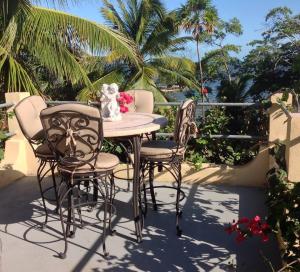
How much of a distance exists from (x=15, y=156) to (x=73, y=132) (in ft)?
7.84

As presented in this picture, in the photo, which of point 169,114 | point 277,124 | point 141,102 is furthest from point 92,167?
point 169,114

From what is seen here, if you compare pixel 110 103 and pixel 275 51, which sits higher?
pixel 275 51

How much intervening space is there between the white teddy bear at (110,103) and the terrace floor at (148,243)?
88 cm

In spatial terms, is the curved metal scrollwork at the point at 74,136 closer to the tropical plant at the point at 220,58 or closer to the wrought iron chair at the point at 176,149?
the wrought iron chair at the point at 176,149

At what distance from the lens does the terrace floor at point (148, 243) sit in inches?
109

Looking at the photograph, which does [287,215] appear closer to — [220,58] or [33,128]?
[33,128]

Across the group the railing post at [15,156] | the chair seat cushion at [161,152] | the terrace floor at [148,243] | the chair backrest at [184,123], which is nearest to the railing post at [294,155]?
the terrace floor at [148,243]

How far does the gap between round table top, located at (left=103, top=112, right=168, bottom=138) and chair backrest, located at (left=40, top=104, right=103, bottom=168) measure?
16 centimetres

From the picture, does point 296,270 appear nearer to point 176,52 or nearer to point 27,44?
point 27,44

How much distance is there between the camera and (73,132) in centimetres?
273

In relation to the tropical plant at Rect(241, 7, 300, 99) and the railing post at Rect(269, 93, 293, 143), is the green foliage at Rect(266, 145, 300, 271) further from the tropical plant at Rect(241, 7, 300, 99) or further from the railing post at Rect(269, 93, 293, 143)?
the tropical plant at Rect(241, 7, 300, 99)

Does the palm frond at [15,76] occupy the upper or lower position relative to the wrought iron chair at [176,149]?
upper

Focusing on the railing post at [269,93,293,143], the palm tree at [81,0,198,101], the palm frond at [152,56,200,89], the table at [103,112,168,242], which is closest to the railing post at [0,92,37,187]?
the table at [103,112,168,242]

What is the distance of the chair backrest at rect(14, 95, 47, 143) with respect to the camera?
3309mm
